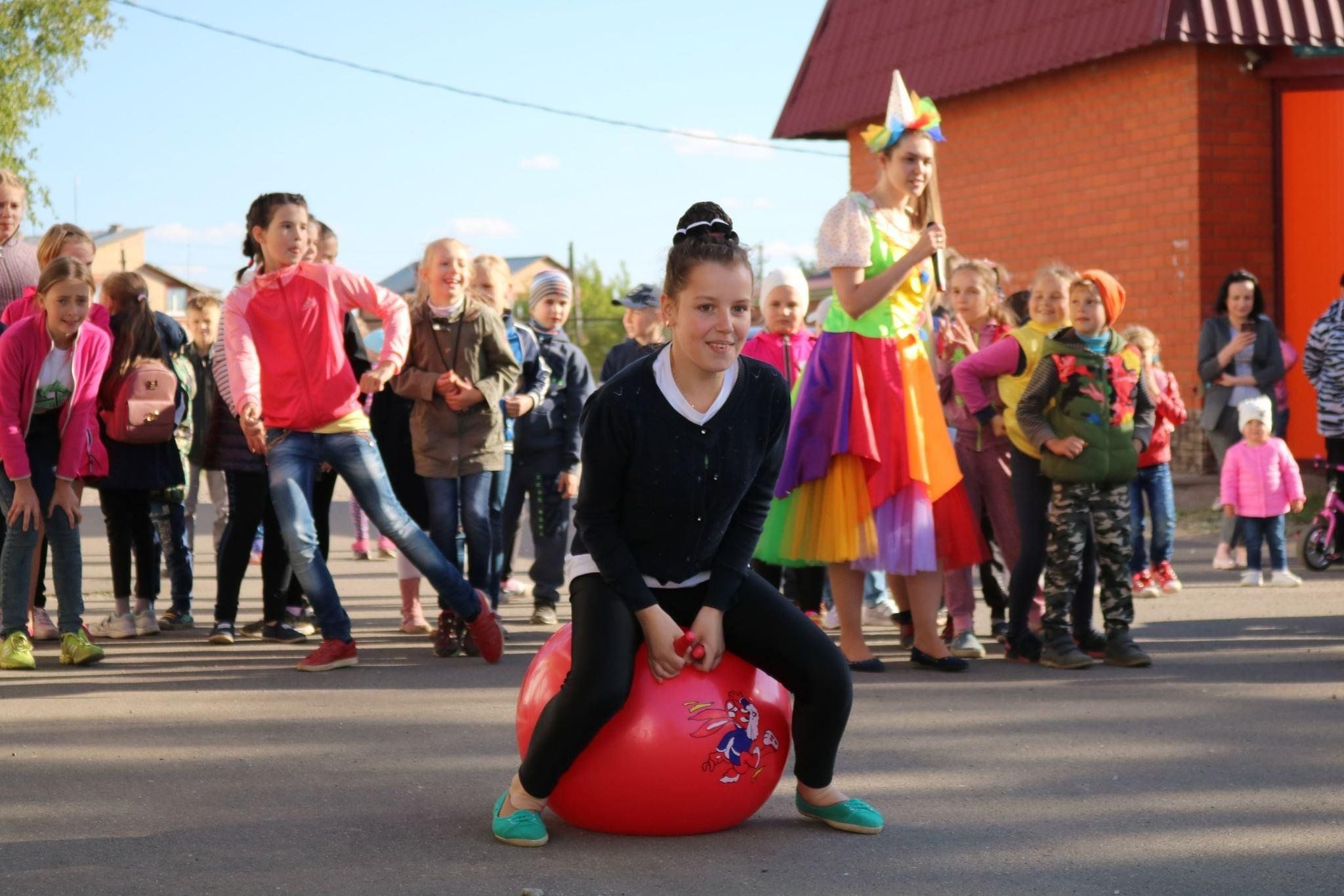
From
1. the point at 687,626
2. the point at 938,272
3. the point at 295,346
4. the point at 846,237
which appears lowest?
the point at 687,626

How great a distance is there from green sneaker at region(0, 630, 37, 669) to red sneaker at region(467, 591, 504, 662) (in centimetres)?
203

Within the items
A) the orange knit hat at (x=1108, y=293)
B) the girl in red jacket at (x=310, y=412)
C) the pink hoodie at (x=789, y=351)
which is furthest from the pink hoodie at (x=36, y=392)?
the orange knit hat at (x=1108, y=293)

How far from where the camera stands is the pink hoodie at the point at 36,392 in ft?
25.4

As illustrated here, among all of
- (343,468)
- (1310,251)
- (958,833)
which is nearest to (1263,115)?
(1310,251)

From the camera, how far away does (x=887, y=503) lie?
7.81 meters

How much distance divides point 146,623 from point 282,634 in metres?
0.83

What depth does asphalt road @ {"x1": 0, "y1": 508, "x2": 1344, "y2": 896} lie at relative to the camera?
174 inches

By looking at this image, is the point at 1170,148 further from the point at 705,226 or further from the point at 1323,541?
the point at 705,226

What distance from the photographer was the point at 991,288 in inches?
373

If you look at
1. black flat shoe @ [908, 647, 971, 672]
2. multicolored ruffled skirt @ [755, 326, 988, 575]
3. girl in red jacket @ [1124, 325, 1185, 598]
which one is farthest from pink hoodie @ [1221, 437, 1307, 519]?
multicolored ruffled skirt @ [755, 326, 988, 575]

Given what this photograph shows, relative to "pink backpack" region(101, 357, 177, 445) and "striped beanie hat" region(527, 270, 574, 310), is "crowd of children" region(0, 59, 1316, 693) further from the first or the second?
"striped beanie hat" region(527, 270, 574, 310)

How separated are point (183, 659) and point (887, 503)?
3.52m

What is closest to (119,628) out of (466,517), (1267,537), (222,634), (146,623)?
(146,623)

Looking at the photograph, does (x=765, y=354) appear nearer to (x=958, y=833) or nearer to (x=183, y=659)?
(x=183, y=659)
